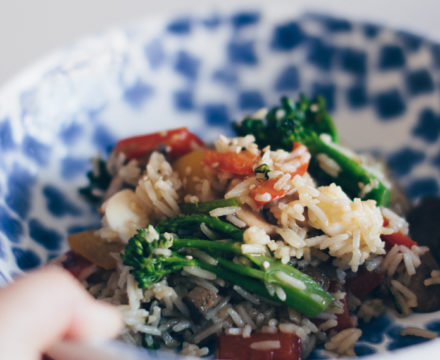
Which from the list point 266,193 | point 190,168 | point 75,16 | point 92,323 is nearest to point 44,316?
point 92,323

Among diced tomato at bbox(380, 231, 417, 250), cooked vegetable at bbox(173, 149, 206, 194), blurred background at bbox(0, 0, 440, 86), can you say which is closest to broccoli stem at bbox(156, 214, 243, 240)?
cooked vegetable at bbox(173, 149, 206, 194)

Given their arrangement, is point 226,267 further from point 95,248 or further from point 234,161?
point 95,248

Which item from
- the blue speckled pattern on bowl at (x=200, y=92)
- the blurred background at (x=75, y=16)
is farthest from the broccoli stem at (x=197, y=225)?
the blurred background at (x=75, y=16)

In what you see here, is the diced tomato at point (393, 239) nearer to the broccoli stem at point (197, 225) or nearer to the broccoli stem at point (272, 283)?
the broccoli stem at point (272, 283)

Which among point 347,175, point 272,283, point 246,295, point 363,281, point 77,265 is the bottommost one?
point 77,265

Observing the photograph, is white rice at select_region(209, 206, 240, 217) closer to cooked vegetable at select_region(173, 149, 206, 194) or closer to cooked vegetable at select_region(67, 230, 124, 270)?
cooked vegetable at select_region(173, 149, 206, 194)

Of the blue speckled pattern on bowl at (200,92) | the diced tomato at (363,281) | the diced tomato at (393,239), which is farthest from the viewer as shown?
the blue speckled pattern on bowl at (200,92)
